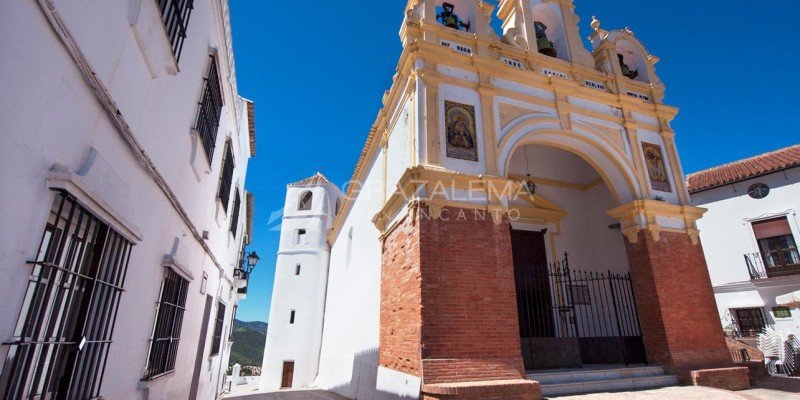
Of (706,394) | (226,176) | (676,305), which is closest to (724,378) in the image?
(676,305)

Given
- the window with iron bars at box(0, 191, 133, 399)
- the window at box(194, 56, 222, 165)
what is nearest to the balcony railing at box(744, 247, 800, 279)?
the window at box(194, 56, 222, 165)

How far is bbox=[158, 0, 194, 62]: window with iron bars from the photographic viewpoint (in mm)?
3947

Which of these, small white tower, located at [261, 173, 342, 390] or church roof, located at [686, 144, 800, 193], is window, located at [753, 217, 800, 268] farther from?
small white tower, located at [261, 173, 342, 390]

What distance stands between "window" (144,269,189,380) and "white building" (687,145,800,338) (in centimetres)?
1767

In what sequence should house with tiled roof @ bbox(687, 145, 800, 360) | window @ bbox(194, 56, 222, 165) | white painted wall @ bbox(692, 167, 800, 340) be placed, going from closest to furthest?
1. window @ bbox(194, 56, 222, 165)
2. house with tiled roof @ bbox(687, 145, 800, 360)
3. white painted wall @ bbox(692, 167, 800, 340)

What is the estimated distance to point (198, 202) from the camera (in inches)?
247

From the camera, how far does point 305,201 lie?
21125 mm

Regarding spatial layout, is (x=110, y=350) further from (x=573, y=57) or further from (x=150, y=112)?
(x=573, y=57)

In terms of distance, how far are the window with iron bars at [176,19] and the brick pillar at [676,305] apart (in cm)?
888

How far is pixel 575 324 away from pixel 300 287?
45.4 feet

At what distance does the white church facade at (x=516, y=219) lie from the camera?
611cm

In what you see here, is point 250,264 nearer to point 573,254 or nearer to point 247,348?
point 573,254

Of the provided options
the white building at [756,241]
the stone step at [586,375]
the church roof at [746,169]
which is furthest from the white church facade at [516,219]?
the church roof at [746,169]

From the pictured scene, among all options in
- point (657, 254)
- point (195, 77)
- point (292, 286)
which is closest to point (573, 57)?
point (657, 254)
